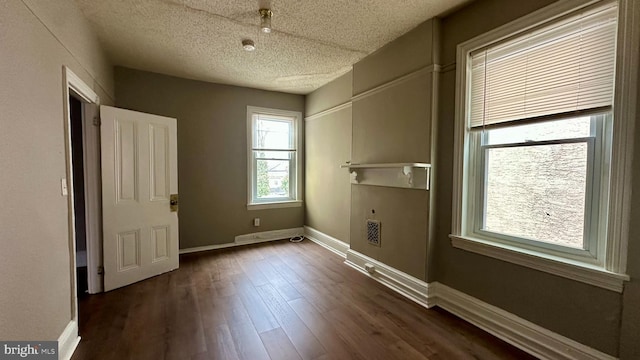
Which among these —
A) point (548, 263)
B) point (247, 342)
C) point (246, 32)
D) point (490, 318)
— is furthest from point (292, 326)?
point (246, 32)

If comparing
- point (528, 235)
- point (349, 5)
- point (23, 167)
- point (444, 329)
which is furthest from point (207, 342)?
point (349, 5)

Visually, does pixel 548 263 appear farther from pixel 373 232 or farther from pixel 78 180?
pixel 78 180

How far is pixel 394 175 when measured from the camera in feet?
9.36

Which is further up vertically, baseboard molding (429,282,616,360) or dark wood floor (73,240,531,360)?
baseboard molding (429,282,616,360)

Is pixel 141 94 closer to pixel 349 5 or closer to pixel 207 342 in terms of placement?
pixel 349 5

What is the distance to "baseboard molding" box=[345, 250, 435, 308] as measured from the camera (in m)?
2.55

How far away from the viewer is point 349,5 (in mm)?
2248

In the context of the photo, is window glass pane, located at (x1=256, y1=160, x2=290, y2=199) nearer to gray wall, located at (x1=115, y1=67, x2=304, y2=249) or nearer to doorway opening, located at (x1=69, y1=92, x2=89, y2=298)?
gray wall, located at (x1=115, y1=67, x2=304, y2=249)

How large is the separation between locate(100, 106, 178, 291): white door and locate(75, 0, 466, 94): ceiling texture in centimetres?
80

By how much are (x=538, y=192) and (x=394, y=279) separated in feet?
5.07

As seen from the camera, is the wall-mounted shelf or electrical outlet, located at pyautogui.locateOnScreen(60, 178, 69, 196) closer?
electrical outlet, located at pyautogui.locateOnScreen(60, 178, 69, 196)

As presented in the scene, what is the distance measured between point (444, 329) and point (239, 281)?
6.89ft

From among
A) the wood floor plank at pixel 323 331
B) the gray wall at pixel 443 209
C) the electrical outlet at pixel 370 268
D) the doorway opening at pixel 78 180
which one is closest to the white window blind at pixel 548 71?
the gray wall at pixel 443 209

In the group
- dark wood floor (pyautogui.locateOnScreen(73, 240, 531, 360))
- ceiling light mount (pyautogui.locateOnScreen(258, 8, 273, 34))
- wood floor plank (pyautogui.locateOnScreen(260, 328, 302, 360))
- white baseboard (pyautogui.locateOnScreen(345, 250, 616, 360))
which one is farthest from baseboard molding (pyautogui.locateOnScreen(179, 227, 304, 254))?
ceiling light mount (pyautogui.locateOnScreen(258, 8, 273, 34))
